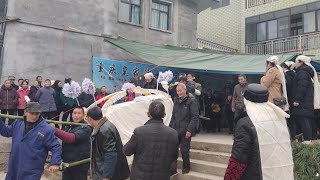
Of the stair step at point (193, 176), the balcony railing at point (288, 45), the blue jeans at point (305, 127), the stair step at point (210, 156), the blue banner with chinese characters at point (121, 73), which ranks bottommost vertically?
the stair step at point (193, 176)

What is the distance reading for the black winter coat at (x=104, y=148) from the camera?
154 inches

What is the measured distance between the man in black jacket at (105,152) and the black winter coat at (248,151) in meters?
1.51

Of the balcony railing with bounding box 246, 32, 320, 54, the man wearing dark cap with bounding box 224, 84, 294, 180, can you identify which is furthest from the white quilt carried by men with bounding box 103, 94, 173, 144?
the balcony railing with bounding box 246, 32, 320, 54

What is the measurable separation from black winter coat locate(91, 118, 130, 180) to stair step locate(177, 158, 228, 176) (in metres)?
2.42

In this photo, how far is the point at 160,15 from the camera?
1497 centimetres

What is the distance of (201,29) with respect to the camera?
21766 mm

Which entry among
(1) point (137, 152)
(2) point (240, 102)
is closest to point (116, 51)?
(2) point (240, 102)

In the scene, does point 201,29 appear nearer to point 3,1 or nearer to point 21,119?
point 3,1

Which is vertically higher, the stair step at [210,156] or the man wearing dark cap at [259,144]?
the man wearing dark cap at [259,144]

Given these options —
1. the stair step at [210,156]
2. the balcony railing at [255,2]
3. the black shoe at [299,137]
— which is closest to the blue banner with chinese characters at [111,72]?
the stair step at [210,156]

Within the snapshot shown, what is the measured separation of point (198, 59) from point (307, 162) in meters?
6.10

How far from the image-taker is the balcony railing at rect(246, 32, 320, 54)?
1731 centimetres

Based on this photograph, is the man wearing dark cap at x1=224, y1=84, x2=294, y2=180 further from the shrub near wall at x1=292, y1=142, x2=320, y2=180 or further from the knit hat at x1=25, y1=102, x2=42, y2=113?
the knit hat at x1=25, y1=102, x2=42, y2=113

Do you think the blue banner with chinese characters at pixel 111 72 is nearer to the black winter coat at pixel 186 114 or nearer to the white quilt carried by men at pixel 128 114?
the white quilt carried by men at pixel 128 114
